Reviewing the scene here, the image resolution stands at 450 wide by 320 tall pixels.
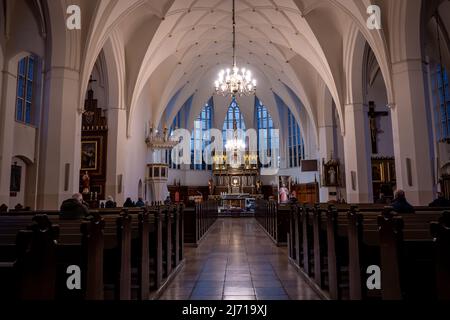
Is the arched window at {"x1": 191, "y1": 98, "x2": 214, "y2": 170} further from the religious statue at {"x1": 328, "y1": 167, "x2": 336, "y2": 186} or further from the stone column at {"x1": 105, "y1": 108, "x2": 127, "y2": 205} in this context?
the stone column at {"x1": 105, "y1": 108, "x2": 127, "y2": 205}

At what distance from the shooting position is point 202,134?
27.2 m

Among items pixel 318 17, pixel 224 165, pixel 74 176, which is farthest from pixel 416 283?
pixel 224 165

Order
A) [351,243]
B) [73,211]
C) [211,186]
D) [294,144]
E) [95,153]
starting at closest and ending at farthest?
[351,243]
[73,211]
[95,153]
[211,186]
[294,144]

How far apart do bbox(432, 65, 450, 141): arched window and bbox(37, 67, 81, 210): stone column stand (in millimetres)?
13996

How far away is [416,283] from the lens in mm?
2949

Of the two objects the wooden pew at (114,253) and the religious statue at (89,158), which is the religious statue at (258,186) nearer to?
the religious statue at (89,158)

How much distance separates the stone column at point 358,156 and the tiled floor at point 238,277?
6.43 m

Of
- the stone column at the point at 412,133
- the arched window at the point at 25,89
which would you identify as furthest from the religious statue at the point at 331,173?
the arched window at the point at 25,89

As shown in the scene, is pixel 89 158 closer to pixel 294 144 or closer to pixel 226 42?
pixel 226 42

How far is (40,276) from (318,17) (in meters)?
14.1

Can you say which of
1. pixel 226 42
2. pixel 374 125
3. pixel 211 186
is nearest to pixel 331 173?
pixel 374 125

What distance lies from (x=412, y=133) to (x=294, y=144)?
1617 centimetres

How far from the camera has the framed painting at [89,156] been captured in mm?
13992
